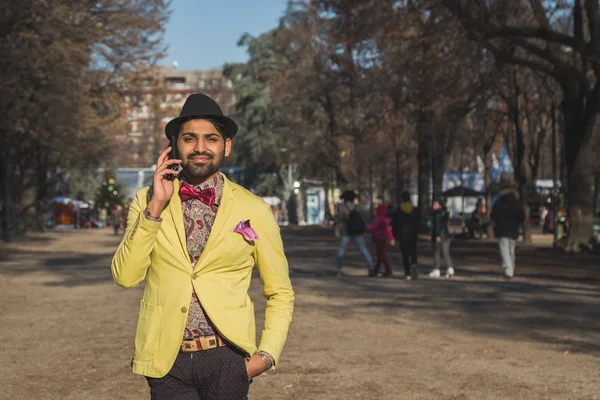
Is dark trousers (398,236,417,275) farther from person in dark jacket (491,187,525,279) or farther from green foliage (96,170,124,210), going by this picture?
green foliage (96,170,124,210)

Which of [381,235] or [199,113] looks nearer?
[199,113]

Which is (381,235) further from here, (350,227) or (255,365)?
(255,365)

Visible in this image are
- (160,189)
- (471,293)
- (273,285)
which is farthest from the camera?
(471,293)

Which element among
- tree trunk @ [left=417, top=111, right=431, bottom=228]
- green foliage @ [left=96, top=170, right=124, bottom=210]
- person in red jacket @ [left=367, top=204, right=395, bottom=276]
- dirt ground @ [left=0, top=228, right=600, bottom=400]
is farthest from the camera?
green foliage @ [left=96, top=170, right=124, bottom=210]

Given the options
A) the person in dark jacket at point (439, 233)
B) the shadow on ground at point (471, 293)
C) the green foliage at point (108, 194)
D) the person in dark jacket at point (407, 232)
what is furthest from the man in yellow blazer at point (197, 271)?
the green foliage at point (108, 194)

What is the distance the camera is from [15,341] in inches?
500

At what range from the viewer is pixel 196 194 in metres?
4.23

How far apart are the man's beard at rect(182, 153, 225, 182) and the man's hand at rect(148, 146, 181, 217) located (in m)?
0.14

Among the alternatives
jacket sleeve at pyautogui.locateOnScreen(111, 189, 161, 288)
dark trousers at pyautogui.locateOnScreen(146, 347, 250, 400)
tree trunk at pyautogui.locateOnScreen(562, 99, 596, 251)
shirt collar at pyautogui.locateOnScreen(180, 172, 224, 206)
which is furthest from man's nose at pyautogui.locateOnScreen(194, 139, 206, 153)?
tree trunk at pyautogui.locateOnScreen(562, 99, 596, 251)

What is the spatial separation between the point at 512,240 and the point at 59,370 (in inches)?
484

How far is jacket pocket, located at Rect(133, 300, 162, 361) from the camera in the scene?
13.7ft

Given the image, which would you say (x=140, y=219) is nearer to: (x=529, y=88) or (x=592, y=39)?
(x=592, y=39)

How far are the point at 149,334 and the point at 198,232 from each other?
0.41m

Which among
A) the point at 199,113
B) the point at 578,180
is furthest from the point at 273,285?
the point at 578,180
